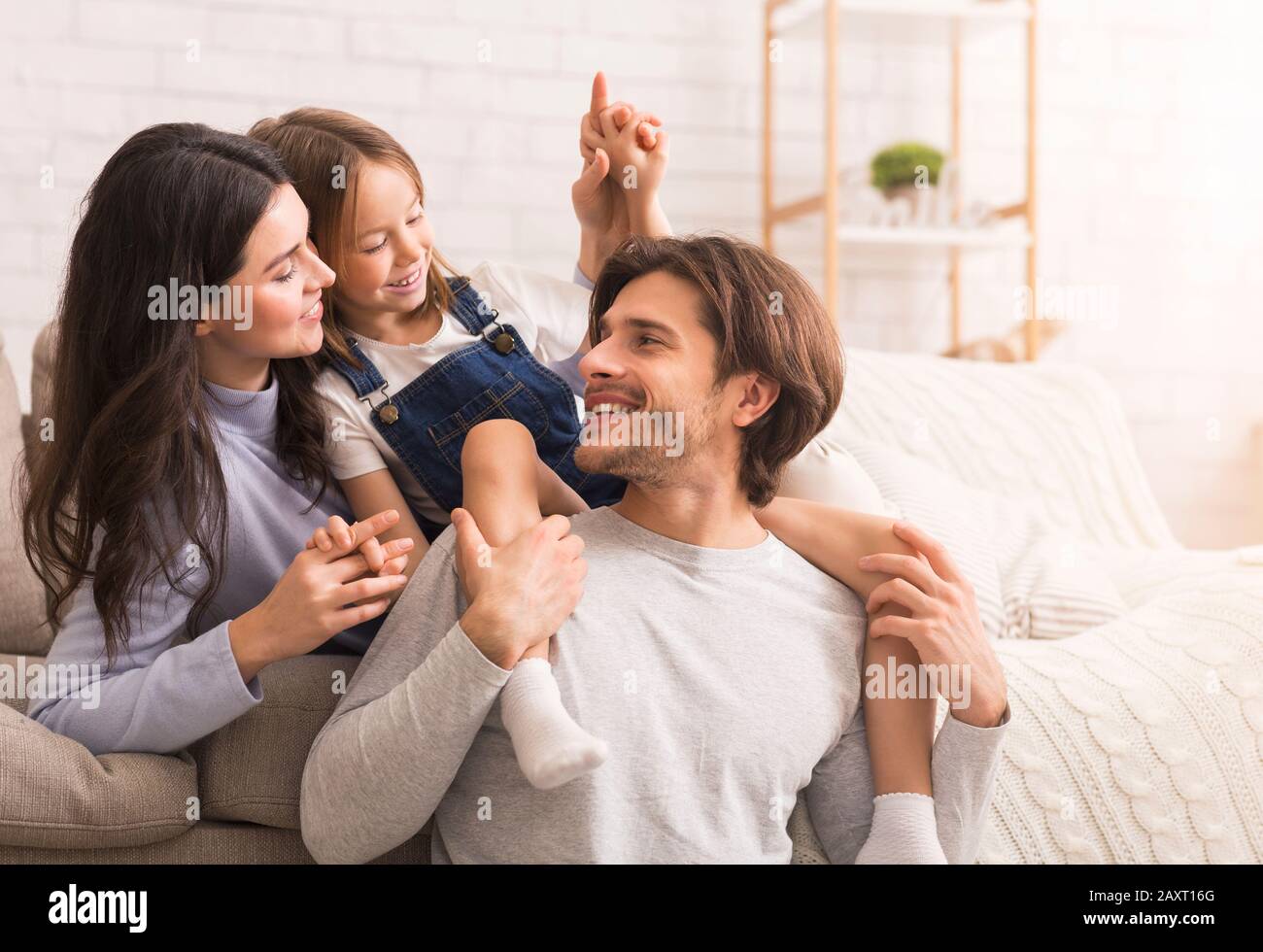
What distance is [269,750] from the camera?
4.21 feet

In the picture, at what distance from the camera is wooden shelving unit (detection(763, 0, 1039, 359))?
3.03 m

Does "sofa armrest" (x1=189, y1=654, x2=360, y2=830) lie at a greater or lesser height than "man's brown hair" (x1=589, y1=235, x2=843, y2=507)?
lesser

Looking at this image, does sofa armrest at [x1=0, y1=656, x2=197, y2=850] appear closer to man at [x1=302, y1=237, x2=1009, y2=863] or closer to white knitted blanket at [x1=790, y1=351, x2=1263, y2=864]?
man at [x1=302, y1=237, x2=1009, y2=863]

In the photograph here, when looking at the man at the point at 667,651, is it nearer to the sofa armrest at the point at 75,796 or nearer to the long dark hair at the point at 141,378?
the sofa armrest at the point at 75,796

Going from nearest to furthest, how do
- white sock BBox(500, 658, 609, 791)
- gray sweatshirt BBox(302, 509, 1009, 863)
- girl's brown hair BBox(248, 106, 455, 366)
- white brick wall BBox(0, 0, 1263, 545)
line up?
1. white sock BBox(500, 658, 609, 791)
2. gray sweatshirt BBox(302, 509, 1009, 863)
3. girl's brown hair BBox(248, 106, 455, 366)
4. white brick wall BBox(0, 0, 1263, 545)

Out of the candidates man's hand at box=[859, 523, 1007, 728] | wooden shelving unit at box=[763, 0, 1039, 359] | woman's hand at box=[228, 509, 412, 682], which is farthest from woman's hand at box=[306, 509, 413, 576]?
wooden shelving unit at box=[763, 0, 1039, 359]

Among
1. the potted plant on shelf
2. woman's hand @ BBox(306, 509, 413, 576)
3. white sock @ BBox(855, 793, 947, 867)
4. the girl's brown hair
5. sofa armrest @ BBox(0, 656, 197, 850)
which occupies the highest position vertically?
the potted plant on shelf

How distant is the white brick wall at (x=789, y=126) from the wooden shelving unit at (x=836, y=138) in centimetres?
5

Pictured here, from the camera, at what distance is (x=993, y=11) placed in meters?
3.11

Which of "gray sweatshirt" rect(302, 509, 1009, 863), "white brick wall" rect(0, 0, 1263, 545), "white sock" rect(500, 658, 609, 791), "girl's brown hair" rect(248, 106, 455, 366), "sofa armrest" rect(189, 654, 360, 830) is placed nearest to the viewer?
"white sock" rect(500, 658, 609, 791)

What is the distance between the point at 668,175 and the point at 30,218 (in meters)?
1.49

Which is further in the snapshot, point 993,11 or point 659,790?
point 993,11
